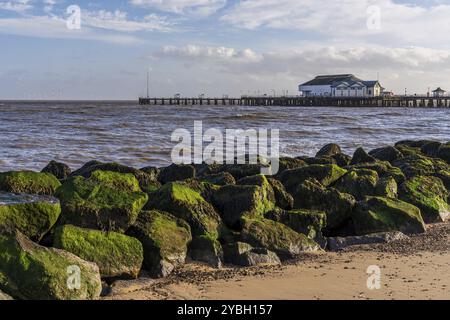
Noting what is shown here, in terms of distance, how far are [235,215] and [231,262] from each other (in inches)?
42.6

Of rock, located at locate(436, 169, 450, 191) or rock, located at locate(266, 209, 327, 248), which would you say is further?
rock, located at locate(436, 169, 450, 191)

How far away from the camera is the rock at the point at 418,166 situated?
36.2 ft

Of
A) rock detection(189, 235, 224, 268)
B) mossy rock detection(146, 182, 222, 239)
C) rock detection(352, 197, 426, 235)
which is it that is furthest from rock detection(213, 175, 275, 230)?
rock detection(352, 197, 426, 235)

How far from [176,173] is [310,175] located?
2.46 meters

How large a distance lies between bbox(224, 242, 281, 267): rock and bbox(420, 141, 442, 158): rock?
8.83 m

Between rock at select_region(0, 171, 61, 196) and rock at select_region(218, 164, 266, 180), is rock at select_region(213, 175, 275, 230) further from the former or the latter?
rock at select_region(0, 171, 61, 196)

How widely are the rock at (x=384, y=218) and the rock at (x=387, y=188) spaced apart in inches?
33.8

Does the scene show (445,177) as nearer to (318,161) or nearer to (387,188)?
(387,188)

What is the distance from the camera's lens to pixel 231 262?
6652 mm

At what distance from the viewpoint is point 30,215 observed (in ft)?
20.0

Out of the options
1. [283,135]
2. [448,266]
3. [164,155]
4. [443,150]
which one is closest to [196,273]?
[448,266]

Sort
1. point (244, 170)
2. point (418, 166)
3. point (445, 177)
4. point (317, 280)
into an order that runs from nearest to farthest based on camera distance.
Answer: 1. point (317, 280)
2. point (244, 170)
3. point (445, 177)
4. point (418, 166)

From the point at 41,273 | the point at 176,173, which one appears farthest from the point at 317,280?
the point at 176,173

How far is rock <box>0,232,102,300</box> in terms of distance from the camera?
499 centimetres
